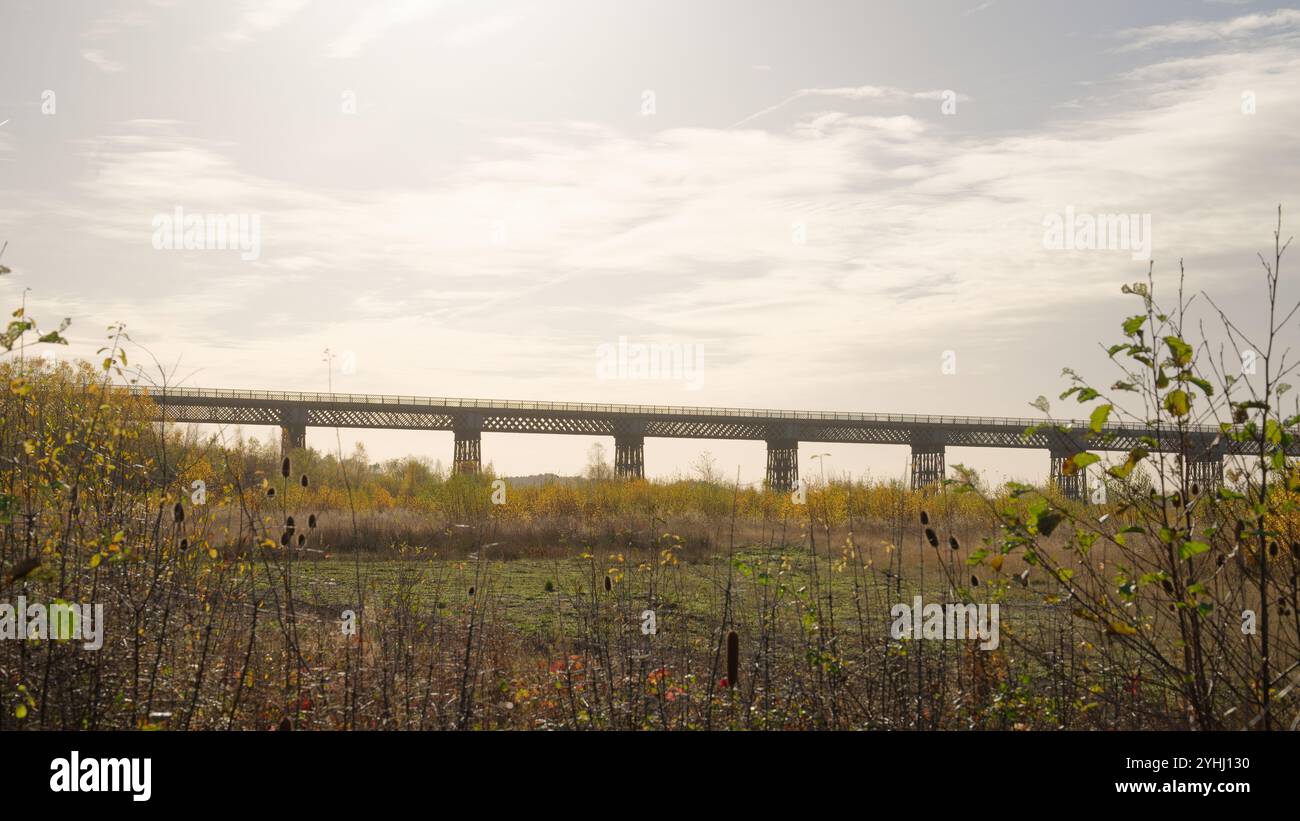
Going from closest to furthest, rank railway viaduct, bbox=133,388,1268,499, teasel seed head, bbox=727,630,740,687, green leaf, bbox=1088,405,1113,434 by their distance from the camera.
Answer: green leaf, bbox=1088,405,1113,434 → teasel seed head, bbox=727,630,740,687 → railway viaduct, bbox=133,388,1268,499

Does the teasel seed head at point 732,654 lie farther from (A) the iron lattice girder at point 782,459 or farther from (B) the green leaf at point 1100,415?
(A) the iron lattice girder at point 782,459

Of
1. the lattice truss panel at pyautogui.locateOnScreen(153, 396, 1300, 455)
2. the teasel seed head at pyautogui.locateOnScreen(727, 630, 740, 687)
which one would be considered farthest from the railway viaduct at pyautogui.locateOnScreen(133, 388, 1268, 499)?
the teasel seed head at pyautogui.locateOnScreen(727, 630, 740, 687)

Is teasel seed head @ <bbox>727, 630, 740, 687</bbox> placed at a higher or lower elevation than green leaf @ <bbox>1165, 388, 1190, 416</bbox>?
lower

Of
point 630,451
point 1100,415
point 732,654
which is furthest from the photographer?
point 630,451

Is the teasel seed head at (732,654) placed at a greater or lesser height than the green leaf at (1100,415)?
lesser

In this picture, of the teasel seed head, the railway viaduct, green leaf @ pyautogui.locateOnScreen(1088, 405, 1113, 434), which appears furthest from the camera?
Result: the railway viaduct

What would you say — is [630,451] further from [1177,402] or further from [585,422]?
[1177,402]

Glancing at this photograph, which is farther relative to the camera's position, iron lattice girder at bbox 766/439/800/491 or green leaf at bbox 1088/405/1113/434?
iron lattice girder at bbox 766/439/800/491

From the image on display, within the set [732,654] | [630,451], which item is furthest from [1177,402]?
[630,451]

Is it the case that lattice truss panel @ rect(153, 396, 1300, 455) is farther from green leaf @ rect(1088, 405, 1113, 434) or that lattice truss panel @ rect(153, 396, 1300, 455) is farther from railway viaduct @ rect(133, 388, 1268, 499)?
green leaf @ rect(1088, 405, 1113, 434)

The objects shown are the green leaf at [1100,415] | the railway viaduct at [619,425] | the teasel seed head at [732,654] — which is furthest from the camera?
the railway viaduct at [619,425]

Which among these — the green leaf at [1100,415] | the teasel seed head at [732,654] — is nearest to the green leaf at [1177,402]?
the green leaf at [1100,415]
